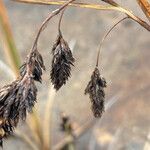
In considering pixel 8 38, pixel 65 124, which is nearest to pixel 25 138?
pixel 65 124

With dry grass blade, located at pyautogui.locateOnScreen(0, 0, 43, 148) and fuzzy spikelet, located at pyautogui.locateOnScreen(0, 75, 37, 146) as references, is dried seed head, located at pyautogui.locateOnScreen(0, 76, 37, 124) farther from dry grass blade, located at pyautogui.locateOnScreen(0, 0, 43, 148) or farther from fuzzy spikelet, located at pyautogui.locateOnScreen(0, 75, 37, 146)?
dry grass blade, located at pyautogui.locateOnScreen(0, 0, 43, 148)

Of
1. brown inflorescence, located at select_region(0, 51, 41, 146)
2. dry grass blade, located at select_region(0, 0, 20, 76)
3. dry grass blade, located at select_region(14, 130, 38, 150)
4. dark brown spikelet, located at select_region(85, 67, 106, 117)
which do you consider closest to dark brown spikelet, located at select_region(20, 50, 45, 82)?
brown inflorescence, located at select_region(0, 51, 41, 146)

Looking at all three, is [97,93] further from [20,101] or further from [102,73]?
[102,73]

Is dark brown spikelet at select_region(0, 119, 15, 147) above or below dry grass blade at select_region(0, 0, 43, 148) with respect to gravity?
below

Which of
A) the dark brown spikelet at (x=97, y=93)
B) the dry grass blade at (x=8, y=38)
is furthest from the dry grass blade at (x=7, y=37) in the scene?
the dark brown spikelet at (x=97, y=93)

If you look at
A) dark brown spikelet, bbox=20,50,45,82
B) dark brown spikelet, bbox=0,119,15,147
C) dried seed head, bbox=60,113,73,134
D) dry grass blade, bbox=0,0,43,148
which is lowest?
dried seed head, bbox=60,113,73,134

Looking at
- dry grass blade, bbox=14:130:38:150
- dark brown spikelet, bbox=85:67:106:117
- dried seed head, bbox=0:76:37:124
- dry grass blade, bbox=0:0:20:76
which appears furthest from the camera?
dry grass blade, bbox=14:130:38:150

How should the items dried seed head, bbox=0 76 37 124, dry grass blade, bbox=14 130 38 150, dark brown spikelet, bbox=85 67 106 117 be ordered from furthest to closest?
dry grass blade, bbox=14 130 38 150 < dark brown spikelet, bbox=85 67 106 117 < dried seed head, bbox=0 76 37 124
